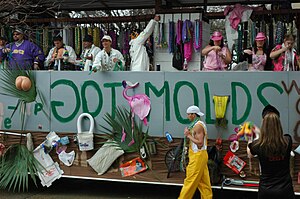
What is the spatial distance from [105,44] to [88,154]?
1.95 metres

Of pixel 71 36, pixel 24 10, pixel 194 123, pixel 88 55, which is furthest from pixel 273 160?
pixel 24 10

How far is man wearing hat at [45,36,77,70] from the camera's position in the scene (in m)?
9.08

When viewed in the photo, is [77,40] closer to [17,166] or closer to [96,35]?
[96,35]

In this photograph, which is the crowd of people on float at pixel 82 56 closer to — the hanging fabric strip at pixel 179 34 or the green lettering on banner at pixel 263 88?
the hanging fabric strip at pixel 179 34

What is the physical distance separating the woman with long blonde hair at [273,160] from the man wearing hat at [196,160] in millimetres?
2082

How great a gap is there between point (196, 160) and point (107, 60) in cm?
253

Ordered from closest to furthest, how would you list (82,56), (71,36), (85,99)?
(85,99)
(82,56)
(71,36)

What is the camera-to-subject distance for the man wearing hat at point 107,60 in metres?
8.16

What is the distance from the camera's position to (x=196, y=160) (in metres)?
6.90

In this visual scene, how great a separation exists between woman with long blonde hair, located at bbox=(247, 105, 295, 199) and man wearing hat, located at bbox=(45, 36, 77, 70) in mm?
5139

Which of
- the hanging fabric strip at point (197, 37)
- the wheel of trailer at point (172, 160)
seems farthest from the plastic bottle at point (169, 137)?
the hanging fabric strip at point (197, 37)

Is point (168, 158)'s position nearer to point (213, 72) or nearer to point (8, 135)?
point (213, 72)

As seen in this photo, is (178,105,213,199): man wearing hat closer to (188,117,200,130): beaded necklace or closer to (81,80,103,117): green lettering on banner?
(188,117,200,130): beaded necklace

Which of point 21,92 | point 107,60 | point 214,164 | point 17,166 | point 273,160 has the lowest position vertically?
Result: point 17,166
